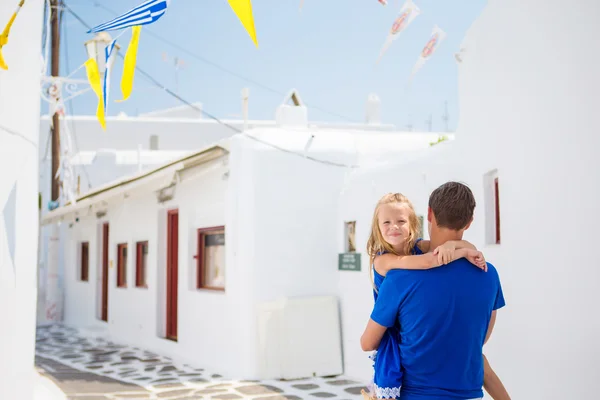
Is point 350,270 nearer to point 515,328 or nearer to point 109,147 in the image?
point 515,328

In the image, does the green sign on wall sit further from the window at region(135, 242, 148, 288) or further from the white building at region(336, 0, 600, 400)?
the window at region(135, 242, 148, 288)

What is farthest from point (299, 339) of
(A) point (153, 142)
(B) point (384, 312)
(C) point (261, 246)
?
(A) point (153, 142)

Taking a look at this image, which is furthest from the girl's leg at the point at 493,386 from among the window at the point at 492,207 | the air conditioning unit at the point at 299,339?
the air conditioning unit at the point at 299,339

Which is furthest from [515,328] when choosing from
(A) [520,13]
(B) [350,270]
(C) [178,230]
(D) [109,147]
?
(D) [109,147]

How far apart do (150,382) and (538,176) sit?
21.6 feet

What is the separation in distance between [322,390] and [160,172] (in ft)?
15.8

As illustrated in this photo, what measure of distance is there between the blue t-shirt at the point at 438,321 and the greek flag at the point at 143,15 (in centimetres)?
335

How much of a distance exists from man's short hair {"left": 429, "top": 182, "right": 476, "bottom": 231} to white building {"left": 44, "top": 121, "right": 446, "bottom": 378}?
22.4 ft

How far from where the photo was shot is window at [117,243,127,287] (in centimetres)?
1521

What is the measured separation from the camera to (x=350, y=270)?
923 centimetres

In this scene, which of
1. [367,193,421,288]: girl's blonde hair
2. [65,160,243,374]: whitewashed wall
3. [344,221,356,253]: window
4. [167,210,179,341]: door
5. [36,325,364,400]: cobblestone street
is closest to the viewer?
[367,193,421,288]: girl's blonde hair

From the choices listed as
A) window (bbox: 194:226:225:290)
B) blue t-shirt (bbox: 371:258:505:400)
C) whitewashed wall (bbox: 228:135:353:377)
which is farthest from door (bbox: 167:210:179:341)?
blue t-shirt (bbox: 371:258:505:400)

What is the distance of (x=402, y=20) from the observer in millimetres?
6906

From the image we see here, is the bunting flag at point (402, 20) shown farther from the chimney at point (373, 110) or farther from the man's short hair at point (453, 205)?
the chimney at point (373, 110)
